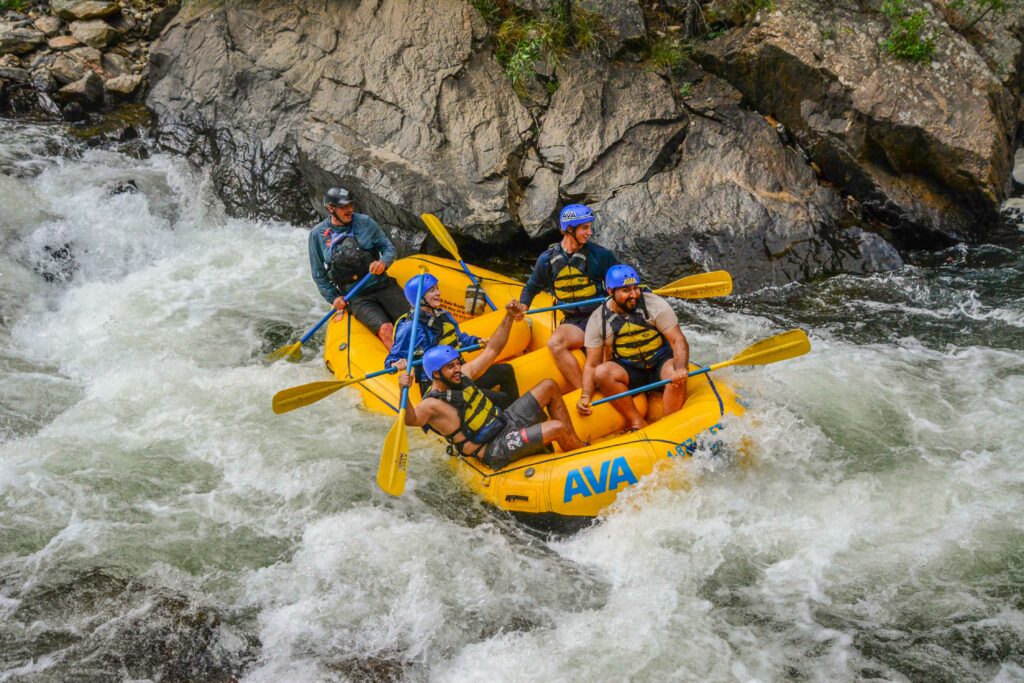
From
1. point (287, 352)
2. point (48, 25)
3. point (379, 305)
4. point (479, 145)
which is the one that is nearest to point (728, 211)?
point (479, 145)

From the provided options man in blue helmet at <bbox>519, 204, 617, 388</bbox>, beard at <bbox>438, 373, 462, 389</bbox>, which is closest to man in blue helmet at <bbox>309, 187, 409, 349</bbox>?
man in blue helmet at <bbox>519, 204, 617, 388</bbox>

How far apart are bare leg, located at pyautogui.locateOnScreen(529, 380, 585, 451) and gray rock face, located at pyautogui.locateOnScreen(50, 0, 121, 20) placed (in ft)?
26.5

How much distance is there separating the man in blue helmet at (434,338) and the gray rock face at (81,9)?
6983mm

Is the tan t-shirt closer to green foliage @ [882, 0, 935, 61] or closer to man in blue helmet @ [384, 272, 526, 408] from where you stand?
man in blue helmet @ [384, 272, 526, 408]

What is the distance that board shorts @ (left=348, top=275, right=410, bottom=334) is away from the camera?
6113mm

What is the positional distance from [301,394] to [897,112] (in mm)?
5553

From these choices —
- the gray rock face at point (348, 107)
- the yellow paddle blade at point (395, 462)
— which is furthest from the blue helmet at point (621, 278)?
the gray rock face at point (348, 107)

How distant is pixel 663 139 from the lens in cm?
783

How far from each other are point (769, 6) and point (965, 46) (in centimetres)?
173

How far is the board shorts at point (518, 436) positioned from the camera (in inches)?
187

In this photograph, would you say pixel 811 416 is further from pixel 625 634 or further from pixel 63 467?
pixel 63 467

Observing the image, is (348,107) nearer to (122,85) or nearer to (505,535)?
(122,85)

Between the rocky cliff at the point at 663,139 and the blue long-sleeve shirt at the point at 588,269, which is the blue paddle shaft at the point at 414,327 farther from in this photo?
the rocky cliff at the point at 663,139

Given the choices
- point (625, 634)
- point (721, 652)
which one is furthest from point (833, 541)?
point (625, 634)
